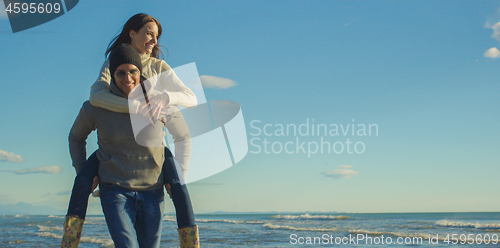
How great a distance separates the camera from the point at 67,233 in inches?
60.5

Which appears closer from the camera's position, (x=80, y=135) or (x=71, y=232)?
(x=71, y=232)

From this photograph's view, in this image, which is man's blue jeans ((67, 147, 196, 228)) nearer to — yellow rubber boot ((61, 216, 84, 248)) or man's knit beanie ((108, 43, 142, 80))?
yellow rubber boot ((61, 216, 84, 248))

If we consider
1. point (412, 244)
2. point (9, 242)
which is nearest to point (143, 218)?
point (412, 244)

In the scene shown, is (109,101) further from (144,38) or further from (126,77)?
(144,38)

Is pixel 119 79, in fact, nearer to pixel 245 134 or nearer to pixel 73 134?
pixel 73 134

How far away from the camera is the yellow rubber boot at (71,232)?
154cm

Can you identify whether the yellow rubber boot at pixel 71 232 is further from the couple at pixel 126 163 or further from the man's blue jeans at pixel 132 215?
the man's blue jeans at pixel 132 215

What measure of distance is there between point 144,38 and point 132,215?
94 cm

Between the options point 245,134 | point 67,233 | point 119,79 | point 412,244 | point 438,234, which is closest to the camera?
point 67,233

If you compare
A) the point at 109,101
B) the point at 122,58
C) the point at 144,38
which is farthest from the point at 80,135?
the point at 144,38

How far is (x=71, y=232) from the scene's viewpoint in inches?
60.6

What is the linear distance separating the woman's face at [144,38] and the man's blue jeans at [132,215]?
78 centimetres

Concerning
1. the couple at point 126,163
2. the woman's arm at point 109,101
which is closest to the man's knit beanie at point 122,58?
the couple at point 126,163

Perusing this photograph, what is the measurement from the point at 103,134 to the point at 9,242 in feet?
36.6
